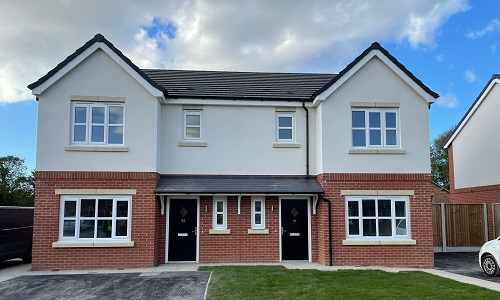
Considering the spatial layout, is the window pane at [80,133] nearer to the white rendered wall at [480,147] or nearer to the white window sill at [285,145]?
the white window sill at [285,145]

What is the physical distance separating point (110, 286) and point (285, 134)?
7433mm

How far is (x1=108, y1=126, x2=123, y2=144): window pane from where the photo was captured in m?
13.8

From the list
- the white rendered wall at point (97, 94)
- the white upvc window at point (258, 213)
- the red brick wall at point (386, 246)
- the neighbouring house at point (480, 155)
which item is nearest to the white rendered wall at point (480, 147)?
the neighbouring house at point (480, 155)

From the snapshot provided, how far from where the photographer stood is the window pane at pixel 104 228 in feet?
43.9

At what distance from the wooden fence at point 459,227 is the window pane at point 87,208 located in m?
13.2

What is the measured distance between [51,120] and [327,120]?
28.3 ft

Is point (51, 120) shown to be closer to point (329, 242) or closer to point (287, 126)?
point (287, 126)

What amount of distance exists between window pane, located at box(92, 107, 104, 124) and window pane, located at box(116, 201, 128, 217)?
261cm

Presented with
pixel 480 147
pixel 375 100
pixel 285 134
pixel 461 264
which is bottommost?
pixel 461 264

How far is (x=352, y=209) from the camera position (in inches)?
550

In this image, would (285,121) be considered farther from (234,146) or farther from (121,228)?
(121,228)

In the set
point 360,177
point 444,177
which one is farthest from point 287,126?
point 444,177

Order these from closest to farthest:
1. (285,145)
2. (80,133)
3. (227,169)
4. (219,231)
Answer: (80,133) < (219,231) < (227,169) < (285,145)

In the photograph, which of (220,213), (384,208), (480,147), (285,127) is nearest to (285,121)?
(285,127)
